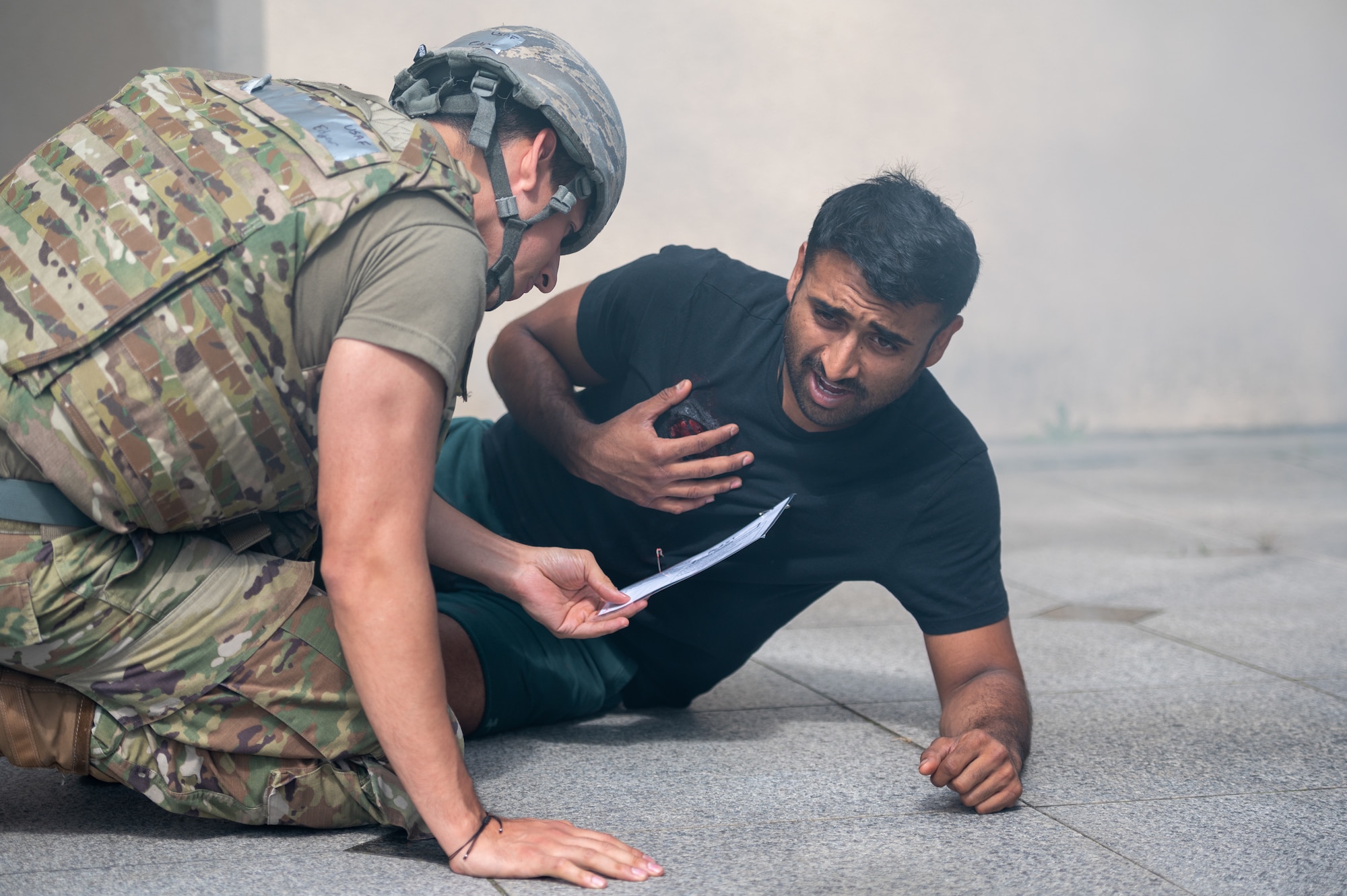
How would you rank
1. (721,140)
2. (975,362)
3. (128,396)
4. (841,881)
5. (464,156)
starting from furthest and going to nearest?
(975,362), (721,140), (464,156), (841,881), (128,396)

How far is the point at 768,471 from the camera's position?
101 inches

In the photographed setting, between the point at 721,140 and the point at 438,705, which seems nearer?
the point at 438,705

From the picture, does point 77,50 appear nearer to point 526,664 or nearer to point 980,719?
point 526,664

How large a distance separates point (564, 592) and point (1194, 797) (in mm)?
1284

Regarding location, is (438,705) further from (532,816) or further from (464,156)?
(464,156)

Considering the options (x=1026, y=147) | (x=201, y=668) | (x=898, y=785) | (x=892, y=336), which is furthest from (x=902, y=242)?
(x=1026, y=147)

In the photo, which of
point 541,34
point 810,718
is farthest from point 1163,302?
Answer: point 541,34

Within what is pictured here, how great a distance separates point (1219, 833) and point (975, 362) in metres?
5.51

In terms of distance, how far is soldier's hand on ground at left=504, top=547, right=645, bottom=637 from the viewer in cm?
215

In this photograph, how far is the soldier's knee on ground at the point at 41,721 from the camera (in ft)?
6.13

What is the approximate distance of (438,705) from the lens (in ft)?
5.62

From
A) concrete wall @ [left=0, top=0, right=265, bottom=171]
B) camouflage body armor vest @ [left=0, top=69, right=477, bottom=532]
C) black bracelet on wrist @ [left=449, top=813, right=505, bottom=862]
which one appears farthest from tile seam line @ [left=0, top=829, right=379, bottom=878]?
concrete wall @ [left=0, top=0, right=265, bottom=171]

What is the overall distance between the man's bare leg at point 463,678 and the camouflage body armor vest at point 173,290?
0.81m

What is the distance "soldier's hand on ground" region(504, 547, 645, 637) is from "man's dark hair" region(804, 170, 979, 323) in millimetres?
817
